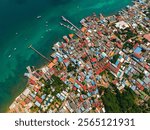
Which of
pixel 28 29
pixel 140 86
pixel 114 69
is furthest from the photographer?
pixel 28 29

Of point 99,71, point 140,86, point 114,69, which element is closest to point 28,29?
point 99,71

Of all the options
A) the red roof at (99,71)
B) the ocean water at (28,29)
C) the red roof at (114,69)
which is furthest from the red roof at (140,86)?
the ocean water at (28,29)

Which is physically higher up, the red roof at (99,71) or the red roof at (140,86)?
the red roof at (99,71)

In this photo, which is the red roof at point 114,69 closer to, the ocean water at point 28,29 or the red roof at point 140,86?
the red roof at point 140,86

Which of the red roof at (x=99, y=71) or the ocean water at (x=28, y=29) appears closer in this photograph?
the red roof at (x=99, y=71)

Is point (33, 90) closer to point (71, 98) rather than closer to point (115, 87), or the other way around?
point (71, 98)

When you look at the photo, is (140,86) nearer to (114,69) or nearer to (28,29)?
(114,69)

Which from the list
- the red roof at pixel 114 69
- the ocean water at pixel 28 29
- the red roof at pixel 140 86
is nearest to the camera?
the red roof at pixel 140 86

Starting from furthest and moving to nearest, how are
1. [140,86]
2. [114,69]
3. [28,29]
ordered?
[28,29] < [114,69] < [140,86]

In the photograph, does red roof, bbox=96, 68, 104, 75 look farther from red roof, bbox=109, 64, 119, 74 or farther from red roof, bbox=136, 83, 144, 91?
red roof, bbox=136, 83, 144, 91
